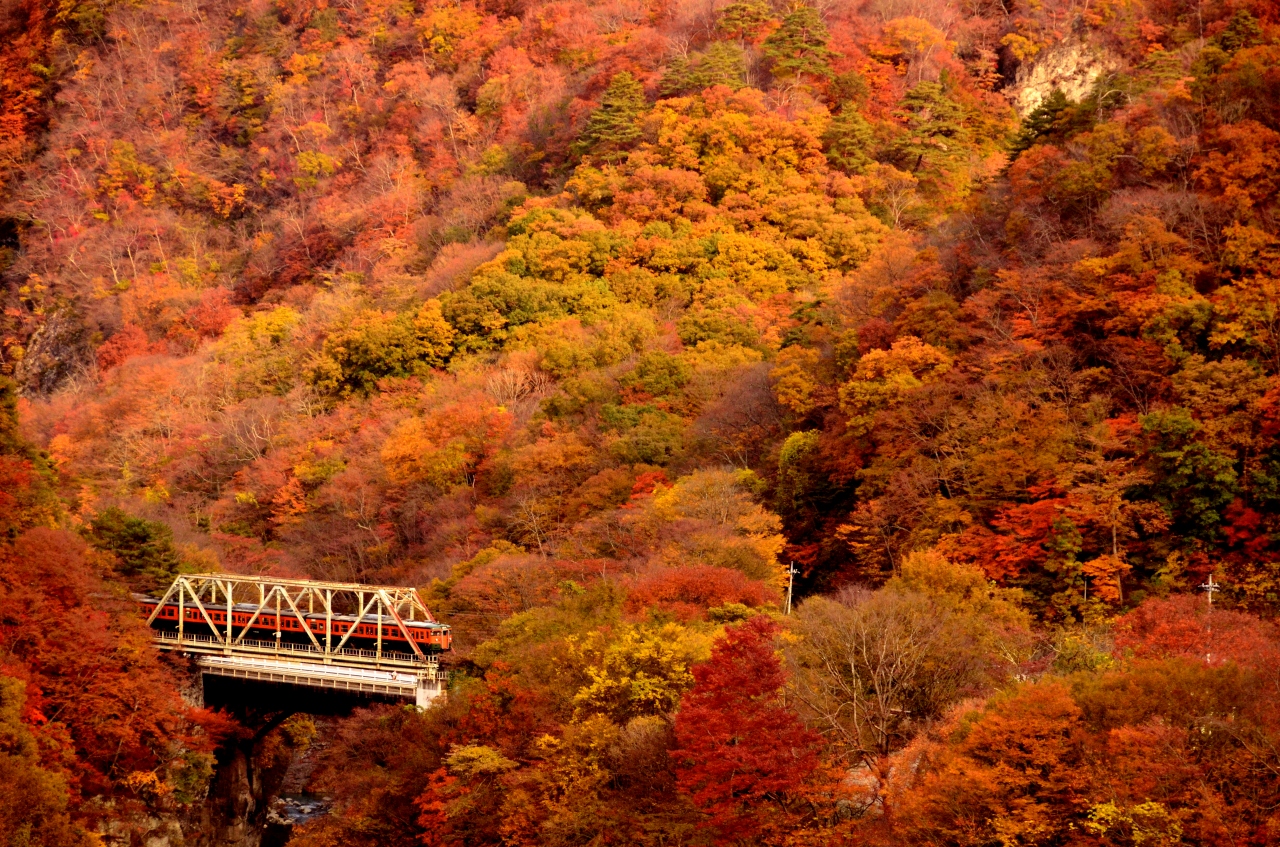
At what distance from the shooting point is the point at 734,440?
209 feet

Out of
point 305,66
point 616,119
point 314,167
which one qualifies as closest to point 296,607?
point 616,119

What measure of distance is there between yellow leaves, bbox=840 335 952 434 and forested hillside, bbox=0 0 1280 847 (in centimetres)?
16

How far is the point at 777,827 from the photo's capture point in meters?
35.7

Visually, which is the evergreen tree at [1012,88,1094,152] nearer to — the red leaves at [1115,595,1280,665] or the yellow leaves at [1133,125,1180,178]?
the yellow leaves at [1133,125,1180,178]

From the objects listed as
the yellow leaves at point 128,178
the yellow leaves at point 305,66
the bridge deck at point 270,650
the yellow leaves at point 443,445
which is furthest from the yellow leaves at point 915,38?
the yellow leaves at point 128,178

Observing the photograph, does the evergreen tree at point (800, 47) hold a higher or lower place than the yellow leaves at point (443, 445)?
higher

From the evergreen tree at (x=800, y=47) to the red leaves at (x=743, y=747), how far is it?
203 feet

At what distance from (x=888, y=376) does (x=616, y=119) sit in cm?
4241

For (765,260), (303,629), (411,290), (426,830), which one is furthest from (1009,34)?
(426,830)

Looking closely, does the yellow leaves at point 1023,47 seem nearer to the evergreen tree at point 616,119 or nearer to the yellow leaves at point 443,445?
the evergreen tree at point 616,119

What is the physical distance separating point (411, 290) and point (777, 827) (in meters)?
59.7

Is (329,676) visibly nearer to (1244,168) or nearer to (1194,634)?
(1194,634)

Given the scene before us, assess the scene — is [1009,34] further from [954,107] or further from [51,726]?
[51,726]

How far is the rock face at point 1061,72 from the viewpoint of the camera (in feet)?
303
